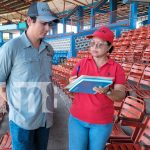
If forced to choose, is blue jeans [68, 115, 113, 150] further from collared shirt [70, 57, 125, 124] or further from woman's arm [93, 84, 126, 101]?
woman's arm [93, 84, 126, 101]

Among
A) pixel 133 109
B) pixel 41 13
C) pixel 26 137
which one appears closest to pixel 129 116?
pixel 133 109

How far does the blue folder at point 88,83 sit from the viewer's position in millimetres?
1854

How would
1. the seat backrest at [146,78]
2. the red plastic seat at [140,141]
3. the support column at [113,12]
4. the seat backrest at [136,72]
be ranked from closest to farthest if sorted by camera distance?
the red plastic seat at [140,141] < the seat backrest at [146,78] < the seat backrest at [136,72] < the support column at [113,12]

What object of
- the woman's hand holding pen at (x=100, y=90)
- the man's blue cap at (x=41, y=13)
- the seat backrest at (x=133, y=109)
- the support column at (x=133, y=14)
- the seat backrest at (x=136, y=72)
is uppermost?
the support column at (x=133, y=14)

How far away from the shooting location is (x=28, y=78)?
6.08 ft

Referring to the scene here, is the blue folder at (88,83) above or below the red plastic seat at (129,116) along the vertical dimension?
above

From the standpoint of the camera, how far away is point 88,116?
6.72 ft

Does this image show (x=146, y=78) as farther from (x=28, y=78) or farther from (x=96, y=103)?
(x=28, y=78)

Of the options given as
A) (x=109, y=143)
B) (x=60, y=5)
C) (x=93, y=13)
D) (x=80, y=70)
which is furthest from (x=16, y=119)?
(x=60, y=5)

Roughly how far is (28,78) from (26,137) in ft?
1.48

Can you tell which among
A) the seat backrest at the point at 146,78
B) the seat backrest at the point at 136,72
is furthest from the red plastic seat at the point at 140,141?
the seat backrest at the point at 136,72

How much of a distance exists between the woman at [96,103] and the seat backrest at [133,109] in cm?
71

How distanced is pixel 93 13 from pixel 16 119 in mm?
22513

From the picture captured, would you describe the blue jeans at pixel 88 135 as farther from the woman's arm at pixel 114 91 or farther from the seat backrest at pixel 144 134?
the seat backrest at pixel 144 134
